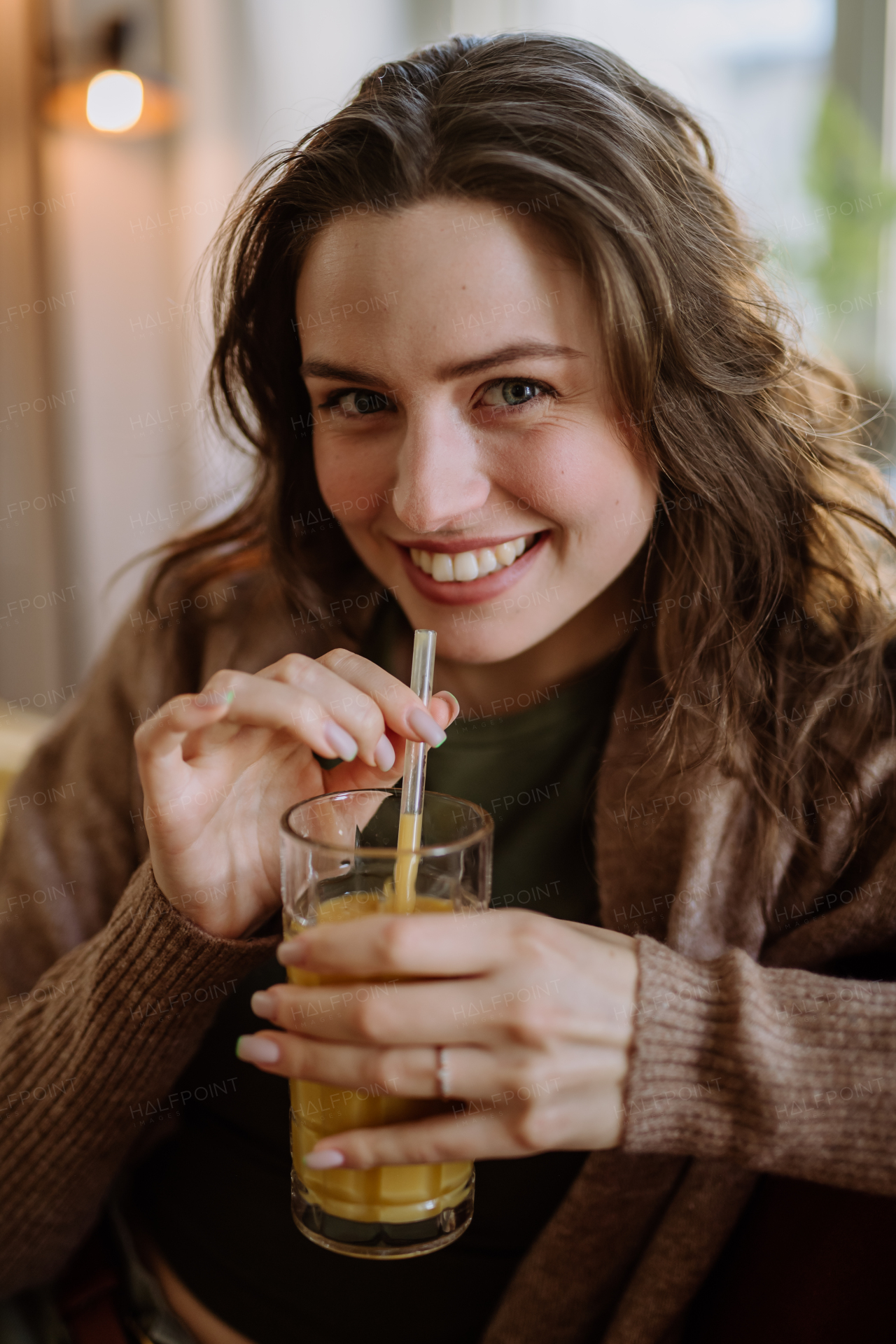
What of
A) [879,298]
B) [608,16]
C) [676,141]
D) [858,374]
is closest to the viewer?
[676,141]

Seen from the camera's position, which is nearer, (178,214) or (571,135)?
(571,135)

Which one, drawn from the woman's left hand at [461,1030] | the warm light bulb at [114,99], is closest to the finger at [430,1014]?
the woman's left hand at [461,1030]

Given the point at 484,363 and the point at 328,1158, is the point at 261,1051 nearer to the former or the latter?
the point at 328,1158

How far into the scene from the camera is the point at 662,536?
112 cm

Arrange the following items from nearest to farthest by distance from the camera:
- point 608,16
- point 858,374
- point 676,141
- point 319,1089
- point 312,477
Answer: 1. point 319,1089
2. point 676,141
3. point 312,477
4. point 858,374
5. point 608,16

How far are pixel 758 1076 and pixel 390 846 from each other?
0.32 metres

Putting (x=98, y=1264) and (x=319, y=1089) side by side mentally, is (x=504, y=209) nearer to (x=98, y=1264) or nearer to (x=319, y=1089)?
(x=319, y=1089)

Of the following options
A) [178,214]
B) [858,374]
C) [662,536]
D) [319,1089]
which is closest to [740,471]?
[662,536]

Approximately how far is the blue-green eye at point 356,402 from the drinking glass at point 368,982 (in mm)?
402

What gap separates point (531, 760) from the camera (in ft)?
3.79

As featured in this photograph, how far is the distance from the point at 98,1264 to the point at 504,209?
1120mm

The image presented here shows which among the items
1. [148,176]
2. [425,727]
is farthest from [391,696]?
[148,176]

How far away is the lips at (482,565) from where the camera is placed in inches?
40.2

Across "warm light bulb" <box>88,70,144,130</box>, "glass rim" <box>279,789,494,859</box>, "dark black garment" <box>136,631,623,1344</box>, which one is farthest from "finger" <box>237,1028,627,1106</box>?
"warm light bulb" <box>88,70,144,130</box>
